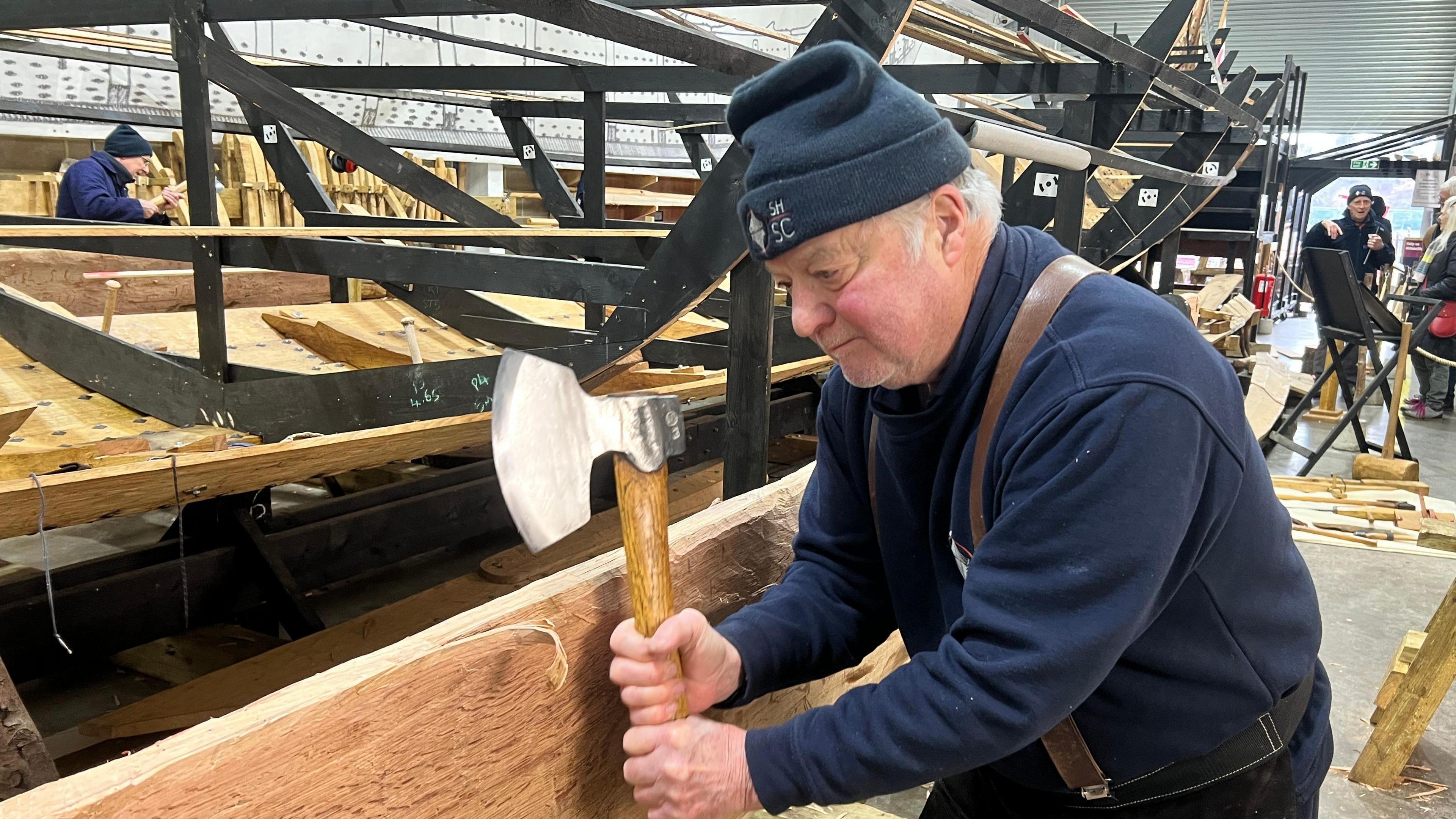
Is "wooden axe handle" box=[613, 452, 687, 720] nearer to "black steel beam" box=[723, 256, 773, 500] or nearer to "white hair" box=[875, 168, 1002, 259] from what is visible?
"white hair" box=[875, 168, 1002, 259]

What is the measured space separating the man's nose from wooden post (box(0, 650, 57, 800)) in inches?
43.4

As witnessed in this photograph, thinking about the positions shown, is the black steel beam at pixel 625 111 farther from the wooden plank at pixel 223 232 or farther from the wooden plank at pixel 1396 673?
the wooden plank at pixel 1396 673

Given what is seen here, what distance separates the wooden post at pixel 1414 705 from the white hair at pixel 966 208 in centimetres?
204

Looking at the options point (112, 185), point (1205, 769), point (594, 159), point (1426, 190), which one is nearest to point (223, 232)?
point (594, 159)

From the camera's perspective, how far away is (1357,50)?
59.2 feet

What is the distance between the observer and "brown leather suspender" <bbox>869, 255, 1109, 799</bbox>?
1.11m

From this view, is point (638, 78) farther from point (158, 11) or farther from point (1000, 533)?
point (1000, 533)

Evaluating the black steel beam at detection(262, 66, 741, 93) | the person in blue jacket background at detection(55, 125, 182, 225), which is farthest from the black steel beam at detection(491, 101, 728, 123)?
the person in blue jacket background at detection(55, 125, 182, 225)

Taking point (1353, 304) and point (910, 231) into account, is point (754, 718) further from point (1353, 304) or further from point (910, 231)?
point (1353, 304)

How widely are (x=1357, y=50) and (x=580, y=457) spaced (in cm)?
2197

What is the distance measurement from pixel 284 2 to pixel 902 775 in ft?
9.65

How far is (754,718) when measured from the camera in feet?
5.38

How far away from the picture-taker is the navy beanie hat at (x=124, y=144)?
5.82m

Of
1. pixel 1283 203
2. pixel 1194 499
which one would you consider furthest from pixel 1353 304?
pixel 1283 203
